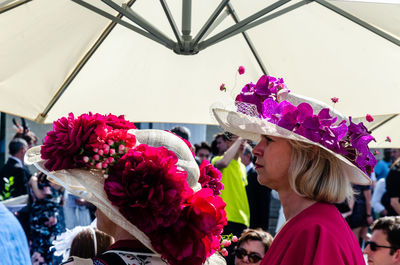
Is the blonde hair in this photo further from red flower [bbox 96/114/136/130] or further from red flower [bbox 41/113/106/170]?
red flower [bbox 41/113/106/170]

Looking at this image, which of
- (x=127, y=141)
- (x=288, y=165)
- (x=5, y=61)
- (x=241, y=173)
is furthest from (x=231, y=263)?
(x=127, y=141)

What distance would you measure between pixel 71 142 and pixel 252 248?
2254 mm

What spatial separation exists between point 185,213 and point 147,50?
269 cm

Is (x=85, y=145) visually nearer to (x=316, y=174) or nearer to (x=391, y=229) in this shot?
(x=316, y=174)

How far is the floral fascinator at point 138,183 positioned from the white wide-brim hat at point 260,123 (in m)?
0.39

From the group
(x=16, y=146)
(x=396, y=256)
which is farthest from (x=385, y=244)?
(x=16, y=146)

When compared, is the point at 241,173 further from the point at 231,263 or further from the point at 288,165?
the point at 288,165

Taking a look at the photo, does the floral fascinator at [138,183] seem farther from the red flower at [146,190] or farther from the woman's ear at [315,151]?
the woman's ear at [315,151]

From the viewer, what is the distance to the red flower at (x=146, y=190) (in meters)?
1.92

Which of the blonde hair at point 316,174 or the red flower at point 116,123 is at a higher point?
the red flower at point 116,123

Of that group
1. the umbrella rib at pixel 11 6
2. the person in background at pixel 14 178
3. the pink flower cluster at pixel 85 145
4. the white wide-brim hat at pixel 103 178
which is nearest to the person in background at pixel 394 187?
the person in background at pixel 14 178

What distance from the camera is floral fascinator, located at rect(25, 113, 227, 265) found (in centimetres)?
193

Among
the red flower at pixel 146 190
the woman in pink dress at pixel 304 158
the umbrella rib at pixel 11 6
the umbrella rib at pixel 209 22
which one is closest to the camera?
the red flower at pixel 146 190

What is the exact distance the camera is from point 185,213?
2018 millimetres
